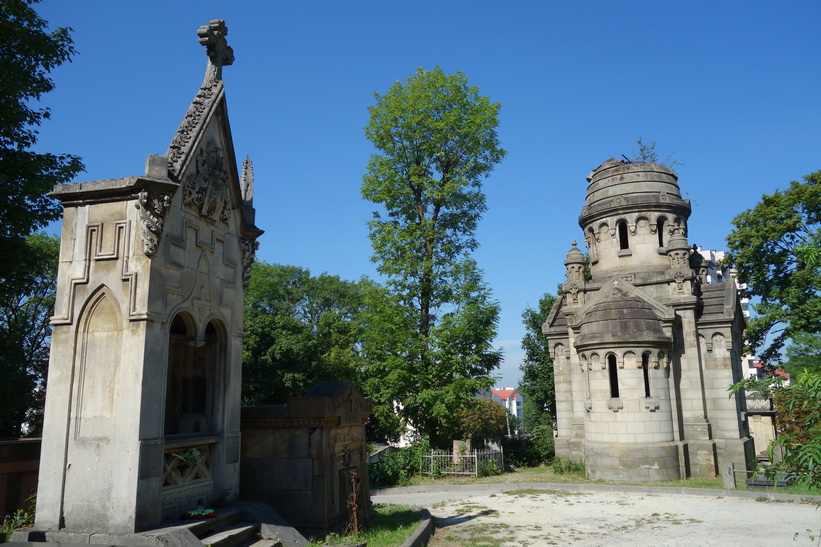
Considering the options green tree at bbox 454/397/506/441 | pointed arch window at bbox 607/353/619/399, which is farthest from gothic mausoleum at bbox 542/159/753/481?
green tree at bbox 454/397/506/441

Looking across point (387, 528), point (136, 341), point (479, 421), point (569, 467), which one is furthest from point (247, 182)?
point (479, 421)

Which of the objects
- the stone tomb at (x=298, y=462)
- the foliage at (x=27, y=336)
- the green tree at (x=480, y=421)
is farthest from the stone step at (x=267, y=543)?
the green tree at (x=480, y=421)

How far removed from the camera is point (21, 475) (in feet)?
33.1

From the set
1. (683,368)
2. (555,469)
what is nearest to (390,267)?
(555,469)

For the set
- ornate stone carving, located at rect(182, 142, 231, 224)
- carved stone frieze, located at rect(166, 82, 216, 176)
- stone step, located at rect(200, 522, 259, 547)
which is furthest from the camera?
ornate stone carving, located at rect(182, 142, 231, 224)

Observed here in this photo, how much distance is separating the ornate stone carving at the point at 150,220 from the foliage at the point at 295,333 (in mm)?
18842

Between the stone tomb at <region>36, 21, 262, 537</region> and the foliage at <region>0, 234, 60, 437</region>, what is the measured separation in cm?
835

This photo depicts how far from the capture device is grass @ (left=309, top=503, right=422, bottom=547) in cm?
1024

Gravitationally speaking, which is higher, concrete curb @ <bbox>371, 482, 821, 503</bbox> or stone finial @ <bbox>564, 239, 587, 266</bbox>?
stone finial @ <bbox>564, 239, 587, 266</bbox>

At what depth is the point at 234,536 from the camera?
28.0ft

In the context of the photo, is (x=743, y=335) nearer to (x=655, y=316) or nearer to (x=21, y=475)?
(x=655, y=316)

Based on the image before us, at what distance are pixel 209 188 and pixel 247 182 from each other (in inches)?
75.6

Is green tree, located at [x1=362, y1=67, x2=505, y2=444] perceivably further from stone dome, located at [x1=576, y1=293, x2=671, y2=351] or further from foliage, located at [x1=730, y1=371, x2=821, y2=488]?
foliage, located at [x1=730, y1=371, x2=821, y2=488]

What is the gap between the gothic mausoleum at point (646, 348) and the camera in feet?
73.7
